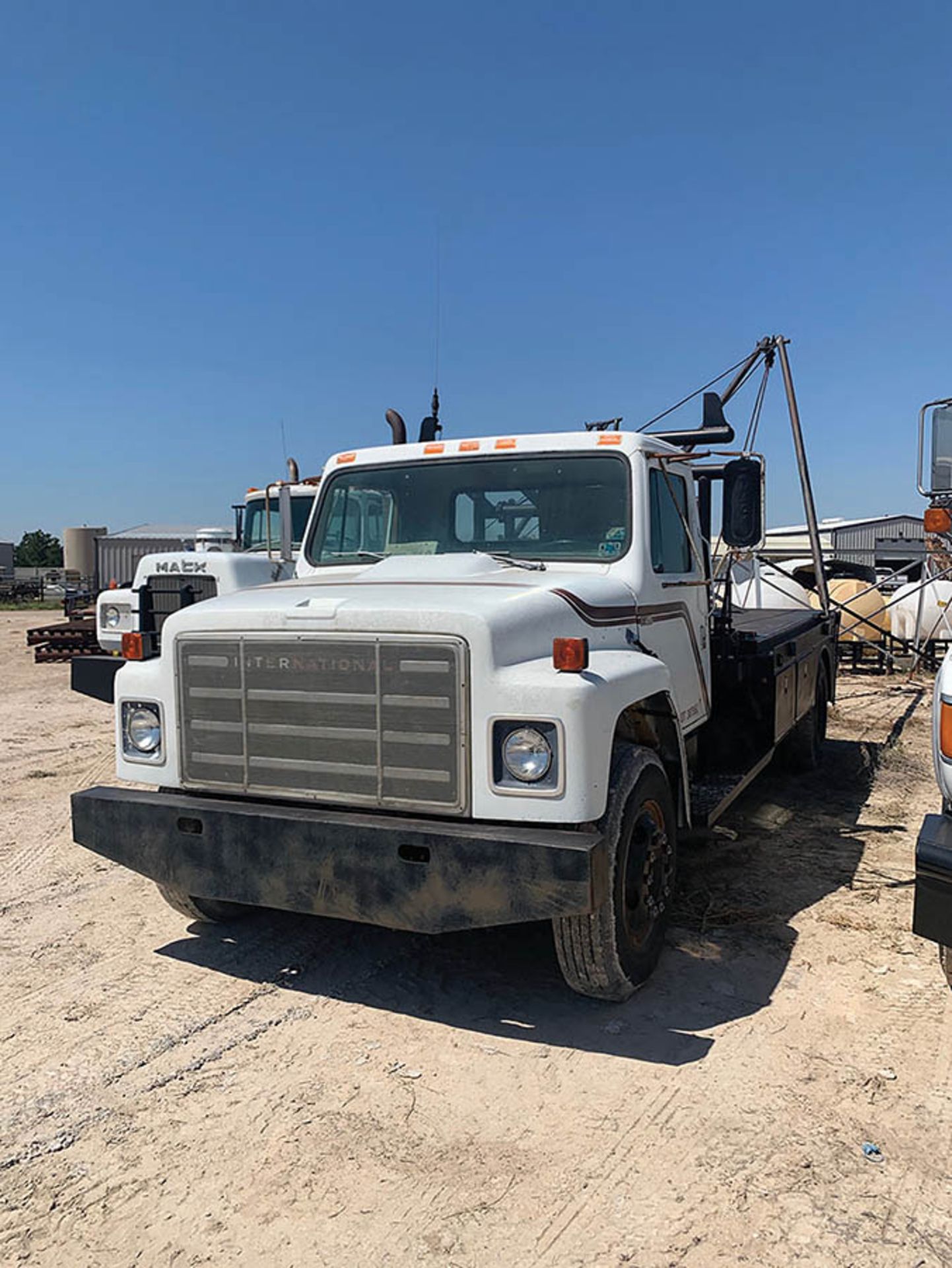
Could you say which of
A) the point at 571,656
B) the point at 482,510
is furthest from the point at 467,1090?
the point at 482,510

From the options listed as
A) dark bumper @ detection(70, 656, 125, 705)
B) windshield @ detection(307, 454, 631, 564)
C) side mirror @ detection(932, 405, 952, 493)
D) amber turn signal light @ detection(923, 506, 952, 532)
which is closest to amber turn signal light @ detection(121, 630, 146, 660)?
windshield @ detection(307, 454, 631, 564)

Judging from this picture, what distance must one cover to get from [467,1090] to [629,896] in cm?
102

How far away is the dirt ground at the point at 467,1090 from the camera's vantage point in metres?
2.70

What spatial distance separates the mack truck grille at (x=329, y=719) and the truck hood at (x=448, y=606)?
0.22 feet

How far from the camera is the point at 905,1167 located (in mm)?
2957

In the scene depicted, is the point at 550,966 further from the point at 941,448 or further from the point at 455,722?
the point at 941,448

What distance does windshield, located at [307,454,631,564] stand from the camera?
4695 mm

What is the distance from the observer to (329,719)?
379cm

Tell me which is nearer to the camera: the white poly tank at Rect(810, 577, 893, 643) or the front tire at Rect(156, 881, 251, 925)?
the front tire at Rect(156, 881, 251, 925)

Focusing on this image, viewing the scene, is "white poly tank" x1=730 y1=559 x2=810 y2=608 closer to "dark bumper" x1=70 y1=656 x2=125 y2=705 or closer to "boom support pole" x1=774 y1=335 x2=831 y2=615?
"boom support pole" x1=774 y1=335 x2=831 y2=615

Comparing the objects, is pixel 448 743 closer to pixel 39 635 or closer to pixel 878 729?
pixel 878 729

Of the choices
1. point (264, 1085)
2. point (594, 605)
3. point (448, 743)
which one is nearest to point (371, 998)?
point (264, 1085)

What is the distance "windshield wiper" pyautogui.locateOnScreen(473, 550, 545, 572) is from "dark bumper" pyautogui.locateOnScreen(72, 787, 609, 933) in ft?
4.63

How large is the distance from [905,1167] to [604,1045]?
3.64 feet
